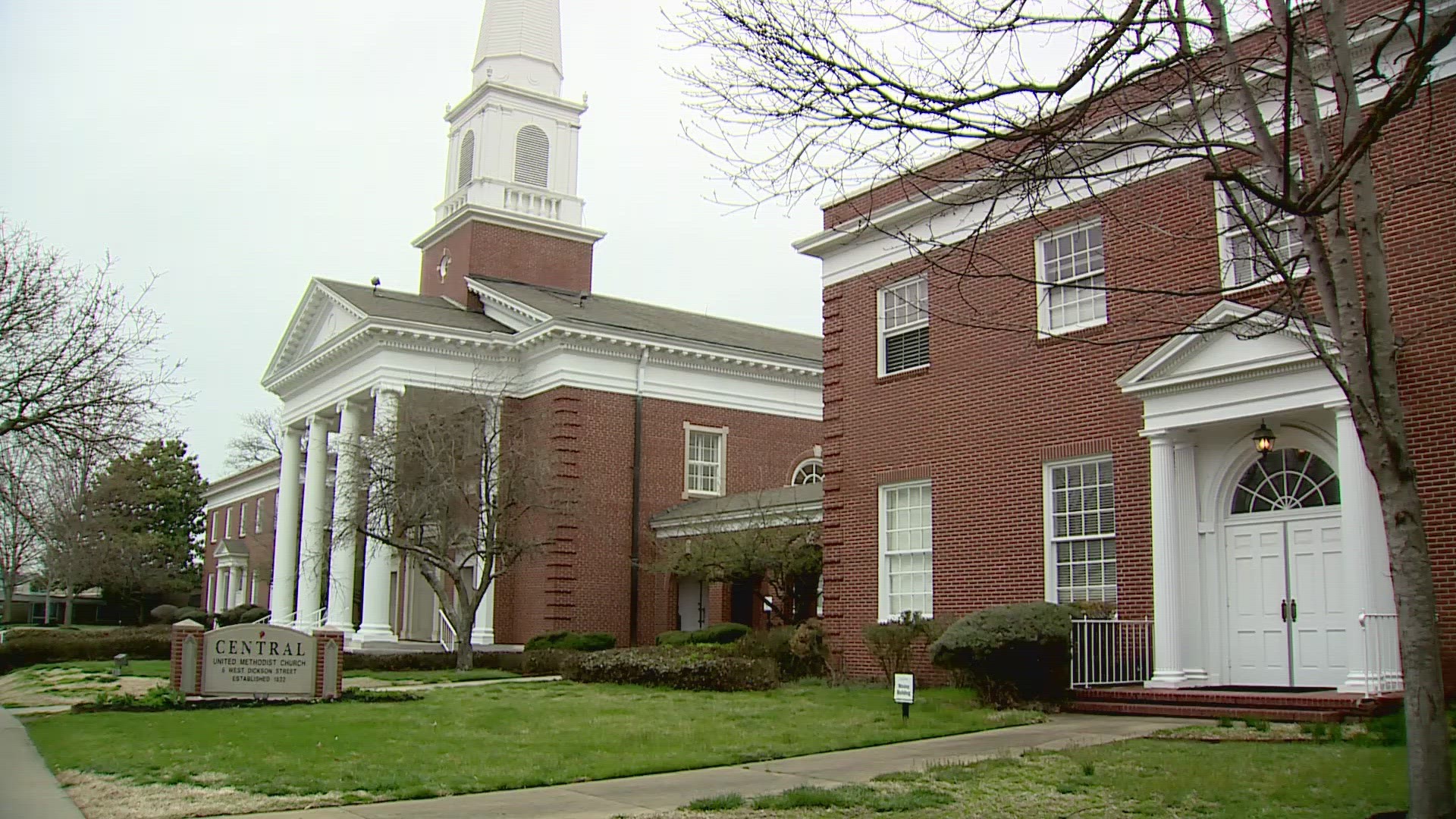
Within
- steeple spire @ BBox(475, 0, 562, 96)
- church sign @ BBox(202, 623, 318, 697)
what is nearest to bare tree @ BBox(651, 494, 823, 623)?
church sign @ BBox(202, 623, 318, 697)

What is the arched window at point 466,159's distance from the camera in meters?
41.2

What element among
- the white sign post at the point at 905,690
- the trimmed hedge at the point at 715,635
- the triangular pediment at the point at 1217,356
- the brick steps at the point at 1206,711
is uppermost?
the triangular pediment at the point at 1217,356

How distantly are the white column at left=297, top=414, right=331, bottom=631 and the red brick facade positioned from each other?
19520mm

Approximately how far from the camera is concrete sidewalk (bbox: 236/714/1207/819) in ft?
30.5

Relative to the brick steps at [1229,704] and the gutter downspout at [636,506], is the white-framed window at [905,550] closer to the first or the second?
the brick steps at [1229,704]

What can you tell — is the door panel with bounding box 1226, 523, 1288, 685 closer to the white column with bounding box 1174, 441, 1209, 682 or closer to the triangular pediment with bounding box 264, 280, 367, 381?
the white column with bounding box 1174, 441, 1209, 682

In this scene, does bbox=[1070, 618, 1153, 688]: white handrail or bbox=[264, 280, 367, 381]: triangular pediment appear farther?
bbox=[264, 280, 367, 381]: triangular pediment

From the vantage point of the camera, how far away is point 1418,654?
794 centimetres

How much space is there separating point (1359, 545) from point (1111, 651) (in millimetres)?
3836

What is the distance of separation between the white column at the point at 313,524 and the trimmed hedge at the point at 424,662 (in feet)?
23.4

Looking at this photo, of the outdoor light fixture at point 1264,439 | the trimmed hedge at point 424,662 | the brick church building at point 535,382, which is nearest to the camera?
the outdoor light fixture at point 1264,439

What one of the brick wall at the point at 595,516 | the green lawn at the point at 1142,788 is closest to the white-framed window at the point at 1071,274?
the green lawn at the point at 1142,788

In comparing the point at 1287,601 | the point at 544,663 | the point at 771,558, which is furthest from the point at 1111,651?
the point at 544,663

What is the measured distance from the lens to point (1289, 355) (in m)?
14.9
